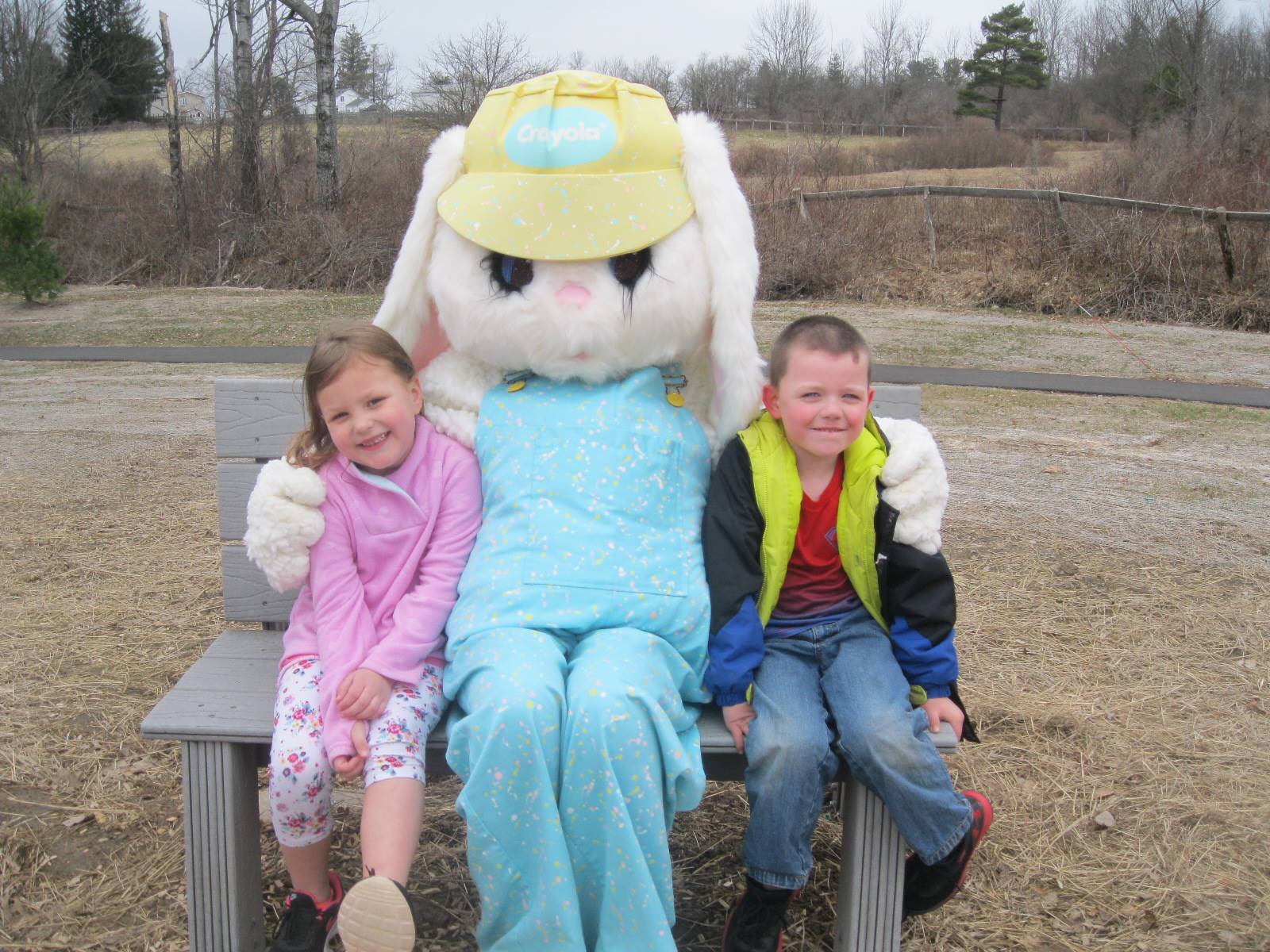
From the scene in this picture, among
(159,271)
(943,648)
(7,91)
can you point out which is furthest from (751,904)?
(7,91)

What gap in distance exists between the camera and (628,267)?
241cm

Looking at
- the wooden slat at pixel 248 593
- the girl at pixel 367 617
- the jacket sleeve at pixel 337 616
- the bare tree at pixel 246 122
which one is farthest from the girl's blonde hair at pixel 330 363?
the bare tree at pixel 246 122

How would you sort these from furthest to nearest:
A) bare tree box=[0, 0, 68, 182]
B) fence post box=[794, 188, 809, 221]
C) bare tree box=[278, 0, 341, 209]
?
bare tree box=[0, 0, 68, 182], bare tree box=[278, 0, 341, 209], fence post box=[794, 188, 809, 221]

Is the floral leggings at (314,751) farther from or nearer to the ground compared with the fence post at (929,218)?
nearer to the ground

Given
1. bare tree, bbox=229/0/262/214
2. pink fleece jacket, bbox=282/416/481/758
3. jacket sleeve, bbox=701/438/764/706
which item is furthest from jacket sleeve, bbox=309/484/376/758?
bare tree, bbox=229/0/262/214

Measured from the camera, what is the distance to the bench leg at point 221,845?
7.00 ft

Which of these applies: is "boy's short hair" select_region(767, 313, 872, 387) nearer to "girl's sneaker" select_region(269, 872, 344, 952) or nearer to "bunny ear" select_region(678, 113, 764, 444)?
"bunny ear" select_region(678, 113, 764, 444)

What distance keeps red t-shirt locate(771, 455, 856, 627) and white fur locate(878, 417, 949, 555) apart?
0.13 m

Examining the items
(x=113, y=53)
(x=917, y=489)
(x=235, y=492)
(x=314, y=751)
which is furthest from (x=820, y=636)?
(x=113, y=53)

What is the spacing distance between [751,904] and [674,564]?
0.66 m

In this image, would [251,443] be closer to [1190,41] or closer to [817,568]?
[817,568]

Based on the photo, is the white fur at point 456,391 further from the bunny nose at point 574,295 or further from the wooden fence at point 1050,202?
the wooden fence at point 1050,202

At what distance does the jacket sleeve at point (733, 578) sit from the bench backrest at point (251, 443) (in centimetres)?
58

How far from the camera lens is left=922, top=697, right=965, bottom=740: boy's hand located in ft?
6.91
